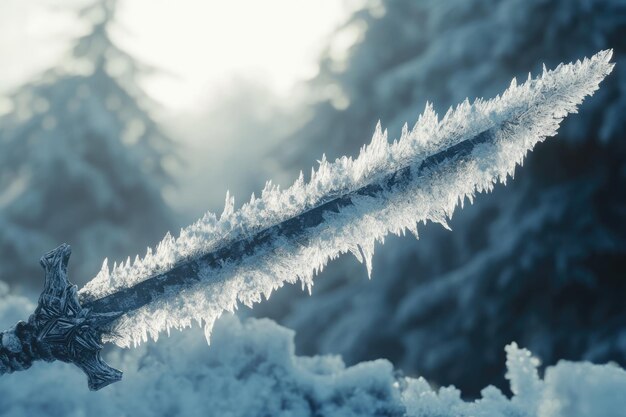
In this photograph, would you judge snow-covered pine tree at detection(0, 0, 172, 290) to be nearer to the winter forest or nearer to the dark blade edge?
the winter forest

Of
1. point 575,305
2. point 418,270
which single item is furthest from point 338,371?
point 418,270

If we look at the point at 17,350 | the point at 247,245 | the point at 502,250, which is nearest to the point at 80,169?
the point at 502,250

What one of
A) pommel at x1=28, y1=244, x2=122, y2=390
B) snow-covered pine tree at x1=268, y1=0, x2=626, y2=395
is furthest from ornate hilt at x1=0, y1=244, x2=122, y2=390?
snow-covered pine tree at x1=268, y1=0, x2=626, y2=395

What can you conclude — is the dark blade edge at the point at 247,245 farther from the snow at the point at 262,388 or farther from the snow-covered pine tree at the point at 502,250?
the snow-covered pine tree at the point at 502,250

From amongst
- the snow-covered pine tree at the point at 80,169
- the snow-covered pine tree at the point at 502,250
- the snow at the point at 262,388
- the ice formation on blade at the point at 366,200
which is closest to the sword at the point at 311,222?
the ice formation on blade at the point at 366,200

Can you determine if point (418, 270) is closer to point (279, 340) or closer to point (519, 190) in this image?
→ point (519, 190)

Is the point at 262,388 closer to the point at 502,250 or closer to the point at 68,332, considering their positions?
the point at 68,332
